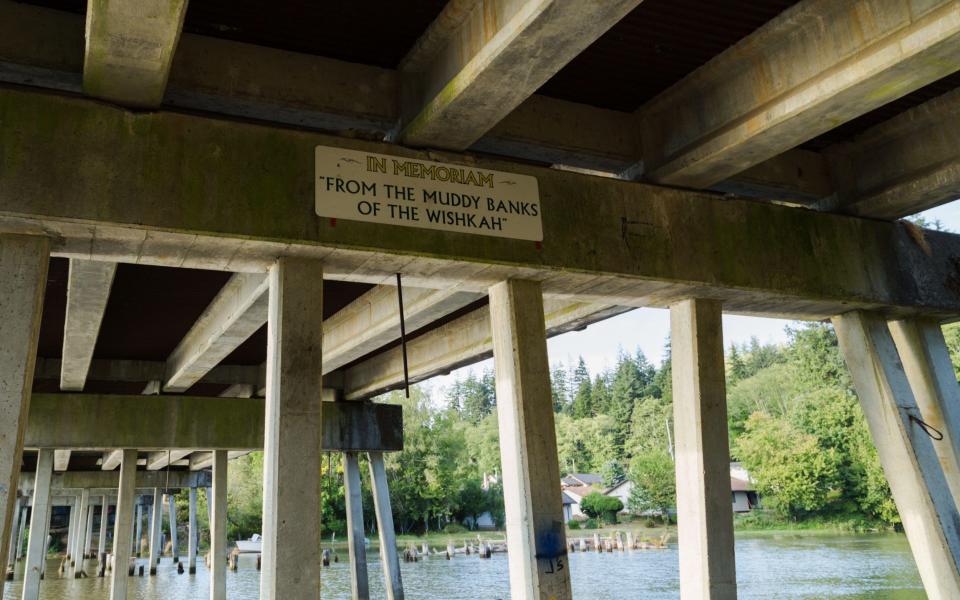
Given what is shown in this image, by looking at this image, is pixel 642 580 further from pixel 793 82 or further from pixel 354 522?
pixel 793 82

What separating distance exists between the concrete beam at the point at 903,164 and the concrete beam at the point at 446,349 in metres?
3.48

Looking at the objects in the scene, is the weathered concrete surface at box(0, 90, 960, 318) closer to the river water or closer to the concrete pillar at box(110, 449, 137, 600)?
the river water

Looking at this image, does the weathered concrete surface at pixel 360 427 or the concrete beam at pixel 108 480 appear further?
the concrete beam at pixel 108 480

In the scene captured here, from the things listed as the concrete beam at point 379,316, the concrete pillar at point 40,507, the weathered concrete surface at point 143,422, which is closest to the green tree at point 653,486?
the concrete pillar at point 40,507

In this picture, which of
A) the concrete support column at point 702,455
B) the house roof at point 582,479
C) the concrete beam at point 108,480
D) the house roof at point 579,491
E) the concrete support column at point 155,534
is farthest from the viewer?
the house roof at point 582,479

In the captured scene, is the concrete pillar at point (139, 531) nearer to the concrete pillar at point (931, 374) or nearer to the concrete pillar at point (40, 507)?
the concrete pillar at point (40, 507)

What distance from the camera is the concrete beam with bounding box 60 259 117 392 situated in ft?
28.8

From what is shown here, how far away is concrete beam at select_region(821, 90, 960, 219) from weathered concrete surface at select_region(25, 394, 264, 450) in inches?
539

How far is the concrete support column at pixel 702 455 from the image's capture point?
8406 millimetres

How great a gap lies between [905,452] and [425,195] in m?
7.16

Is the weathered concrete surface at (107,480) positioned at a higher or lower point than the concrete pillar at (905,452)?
higher

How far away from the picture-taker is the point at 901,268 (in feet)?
34.1

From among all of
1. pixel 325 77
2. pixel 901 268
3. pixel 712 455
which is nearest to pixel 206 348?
pixel 325 77

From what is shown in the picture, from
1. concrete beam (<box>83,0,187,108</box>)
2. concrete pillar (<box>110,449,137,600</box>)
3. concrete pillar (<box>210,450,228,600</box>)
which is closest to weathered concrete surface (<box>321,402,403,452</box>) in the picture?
concrete pillar (<box>210,450,228,600</box>)
